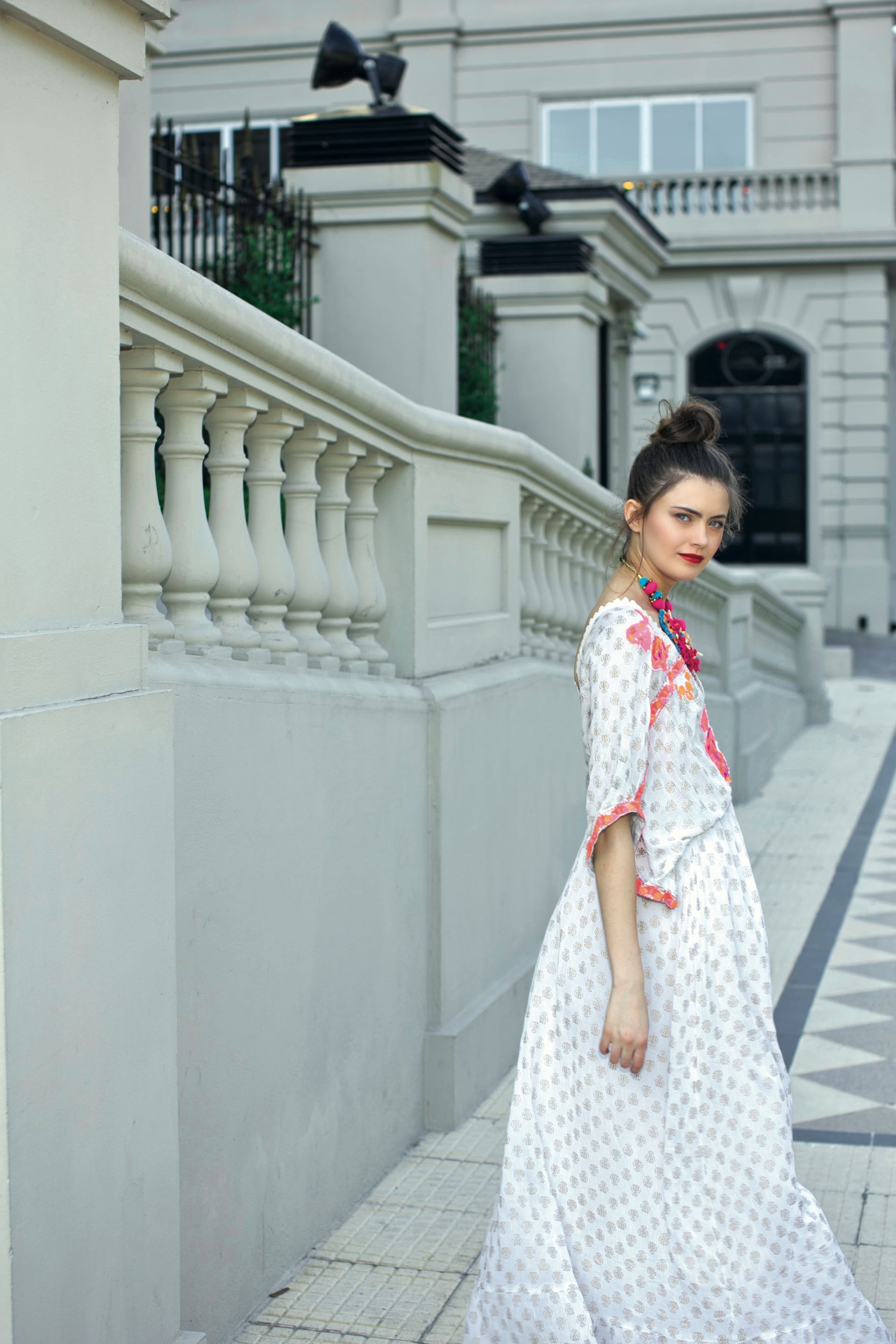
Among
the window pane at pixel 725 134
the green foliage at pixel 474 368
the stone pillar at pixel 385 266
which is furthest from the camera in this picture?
the window pane at pixel 725 134

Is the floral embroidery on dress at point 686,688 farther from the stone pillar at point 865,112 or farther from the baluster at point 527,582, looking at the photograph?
the stone pillar at point 865,112

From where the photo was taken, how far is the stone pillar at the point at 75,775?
2105mm

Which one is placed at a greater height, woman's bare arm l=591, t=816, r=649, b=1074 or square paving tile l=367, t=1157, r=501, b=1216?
woman's bare arm l=591, t=816, r=649, b=1074

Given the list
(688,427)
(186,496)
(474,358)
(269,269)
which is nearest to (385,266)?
(269,269)

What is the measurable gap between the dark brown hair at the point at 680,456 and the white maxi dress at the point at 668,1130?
23cm

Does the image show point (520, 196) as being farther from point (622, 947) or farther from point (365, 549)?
point (622, 947)

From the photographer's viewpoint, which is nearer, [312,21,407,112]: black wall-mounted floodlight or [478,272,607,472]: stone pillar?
[312,21,407,112]: black wall-mounted floodlight

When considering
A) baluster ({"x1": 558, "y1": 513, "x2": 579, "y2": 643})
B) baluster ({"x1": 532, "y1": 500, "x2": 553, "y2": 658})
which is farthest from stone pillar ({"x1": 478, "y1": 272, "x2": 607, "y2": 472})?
baluster ({"x1": 532, "y1": 500, "x2": 553, "y2": 658})

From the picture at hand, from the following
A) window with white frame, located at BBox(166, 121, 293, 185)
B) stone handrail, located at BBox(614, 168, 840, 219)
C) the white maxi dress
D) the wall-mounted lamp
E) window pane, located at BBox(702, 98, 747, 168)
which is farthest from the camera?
window pane, located at BBox(702, 98, 747, 168)

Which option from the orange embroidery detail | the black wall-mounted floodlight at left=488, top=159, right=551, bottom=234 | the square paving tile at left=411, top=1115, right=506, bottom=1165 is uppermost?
the black wall-mounted floodlight at left=488, top=159, right=551, bottom=234

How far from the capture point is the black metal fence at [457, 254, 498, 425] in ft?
26.6

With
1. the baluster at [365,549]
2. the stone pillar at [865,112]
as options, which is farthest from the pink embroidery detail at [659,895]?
the stone pillar at [865,112]

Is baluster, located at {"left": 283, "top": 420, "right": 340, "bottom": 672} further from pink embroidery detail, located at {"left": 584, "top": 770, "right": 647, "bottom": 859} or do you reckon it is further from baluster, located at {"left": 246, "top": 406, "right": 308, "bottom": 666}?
pink embroidery detail, located at {"left": 584, "top": 770, "right": 647, "bottom": 859}

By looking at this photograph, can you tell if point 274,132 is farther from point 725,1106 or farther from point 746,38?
point 725,1106
